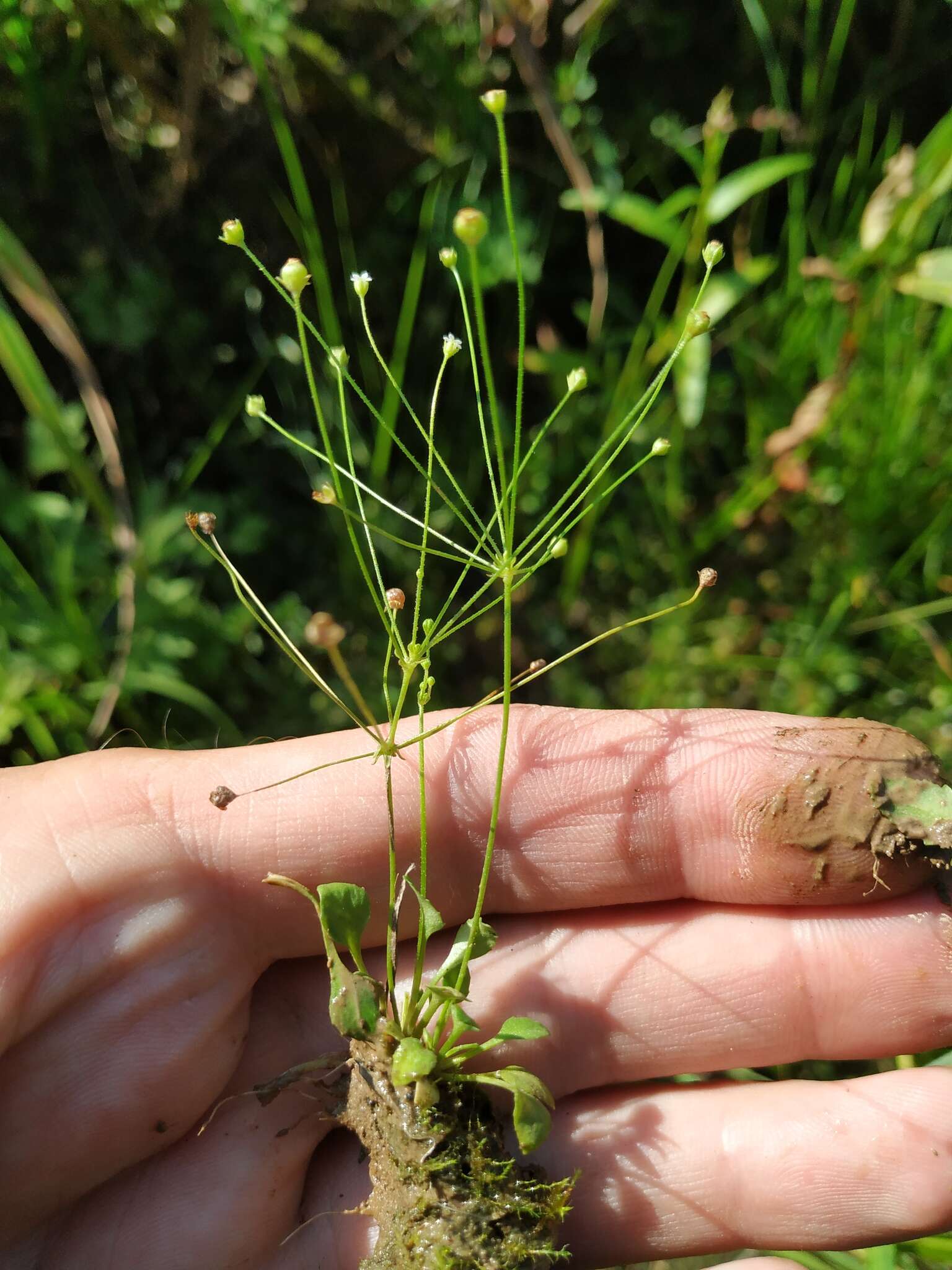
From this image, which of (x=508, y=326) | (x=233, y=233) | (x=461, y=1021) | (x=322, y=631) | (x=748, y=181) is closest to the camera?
(x=322, y=631)

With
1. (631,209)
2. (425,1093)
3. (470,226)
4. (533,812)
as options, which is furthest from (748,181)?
(425,1093)

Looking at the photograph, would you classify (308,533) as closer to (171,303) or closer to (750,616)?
(171,303)

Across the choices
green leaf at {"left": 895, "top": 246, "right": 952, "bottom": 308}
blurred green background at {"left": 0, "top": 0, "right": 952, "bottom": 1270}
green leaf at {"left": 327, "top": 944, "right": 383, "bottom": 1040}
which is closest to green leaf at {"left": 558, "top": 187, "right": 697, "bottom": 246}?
blurred green background at {"left": 0, "top": 0, "right": 952, "bottom": 1270}

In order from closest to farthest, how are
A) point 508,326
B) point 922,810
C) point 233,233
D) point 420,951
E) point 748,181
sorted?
point 233,233 < point 420,951 < point 922,810 < point 748,181 < point 508,326

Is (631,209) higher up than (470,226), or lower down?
higher up

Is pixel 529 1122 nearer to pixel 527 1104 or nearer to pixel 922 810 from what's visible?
pixel 527 1104

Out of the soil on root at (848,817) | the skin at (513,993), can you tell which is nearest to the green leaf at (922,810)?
the soil on root at (848,817)

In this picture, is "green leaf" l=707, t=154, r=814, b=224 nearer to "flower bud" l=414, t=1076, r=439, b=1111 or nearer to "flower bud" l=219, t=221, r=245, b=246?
"flower bud" l=219, t=221, r=245, b=246

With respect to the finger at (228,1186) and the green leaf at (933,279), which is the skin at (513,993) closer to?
the finger at (228,1186)
